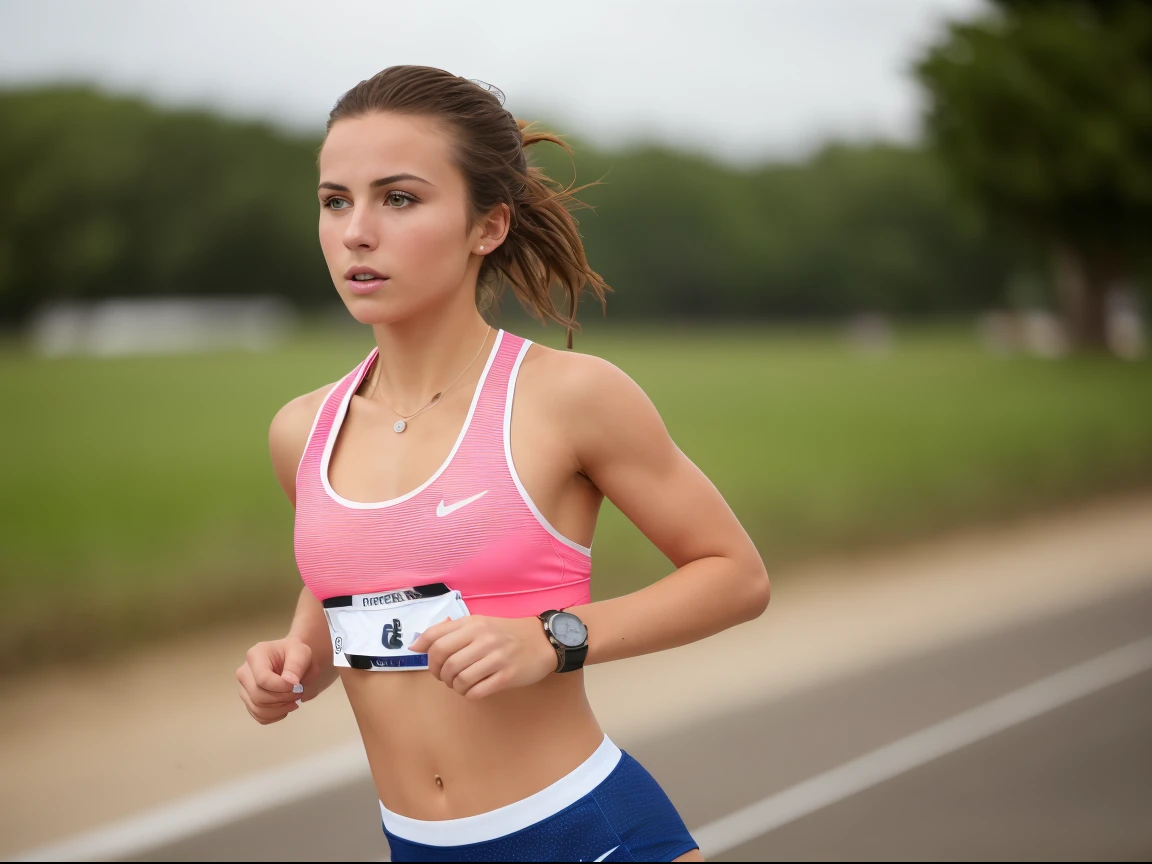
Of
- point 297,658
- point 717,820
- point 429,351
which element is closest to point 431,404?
point 429,351

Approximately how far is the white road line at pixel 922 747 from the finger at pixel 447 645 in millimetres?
3951

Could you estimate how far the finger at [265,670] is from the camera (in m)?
2.05

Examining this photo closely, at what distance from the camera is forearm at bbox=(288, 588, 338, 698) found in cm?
227

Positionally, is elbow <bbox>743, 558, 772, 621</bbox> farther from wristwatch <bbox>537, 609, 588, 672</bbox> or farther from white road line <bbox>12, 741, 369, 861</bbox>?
white road line <bbox>12, 741, 369, 861</bbox>

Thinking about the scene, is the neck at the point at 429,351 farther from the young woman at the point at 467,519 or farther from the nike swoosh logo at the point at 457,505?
the nike swoosh logo at the point at 457,505

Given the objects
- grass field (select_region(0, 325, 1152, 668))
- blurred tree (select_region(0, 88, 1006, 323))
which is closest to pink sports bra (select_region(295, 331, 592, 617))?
grass field (select_region(0, 325, 1152, 668))

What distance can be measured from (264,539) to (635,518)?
10539 millimetres

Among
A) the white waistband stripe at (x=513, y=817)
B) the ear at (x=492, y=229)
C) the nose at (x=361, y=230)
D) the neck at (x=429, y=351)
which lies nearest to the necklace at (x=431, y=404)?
the neck at (x=429, y=351)

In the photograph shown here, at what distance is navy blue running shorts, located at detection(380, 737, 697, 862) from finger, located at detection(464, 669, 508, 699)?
36 cm

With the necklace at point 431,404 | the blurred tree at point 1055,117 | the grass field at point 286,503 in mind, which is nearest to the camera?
the necklace at point 431,404

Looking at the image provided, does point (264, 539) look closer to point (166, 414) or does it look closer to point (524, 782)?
point (524, 782)

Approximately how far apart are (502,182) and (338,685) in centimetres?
758

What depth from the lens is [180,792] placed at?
19.9 feet

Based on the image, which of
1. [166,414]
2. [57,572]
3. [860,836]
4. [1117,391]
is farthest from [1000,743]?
[1117,391]
